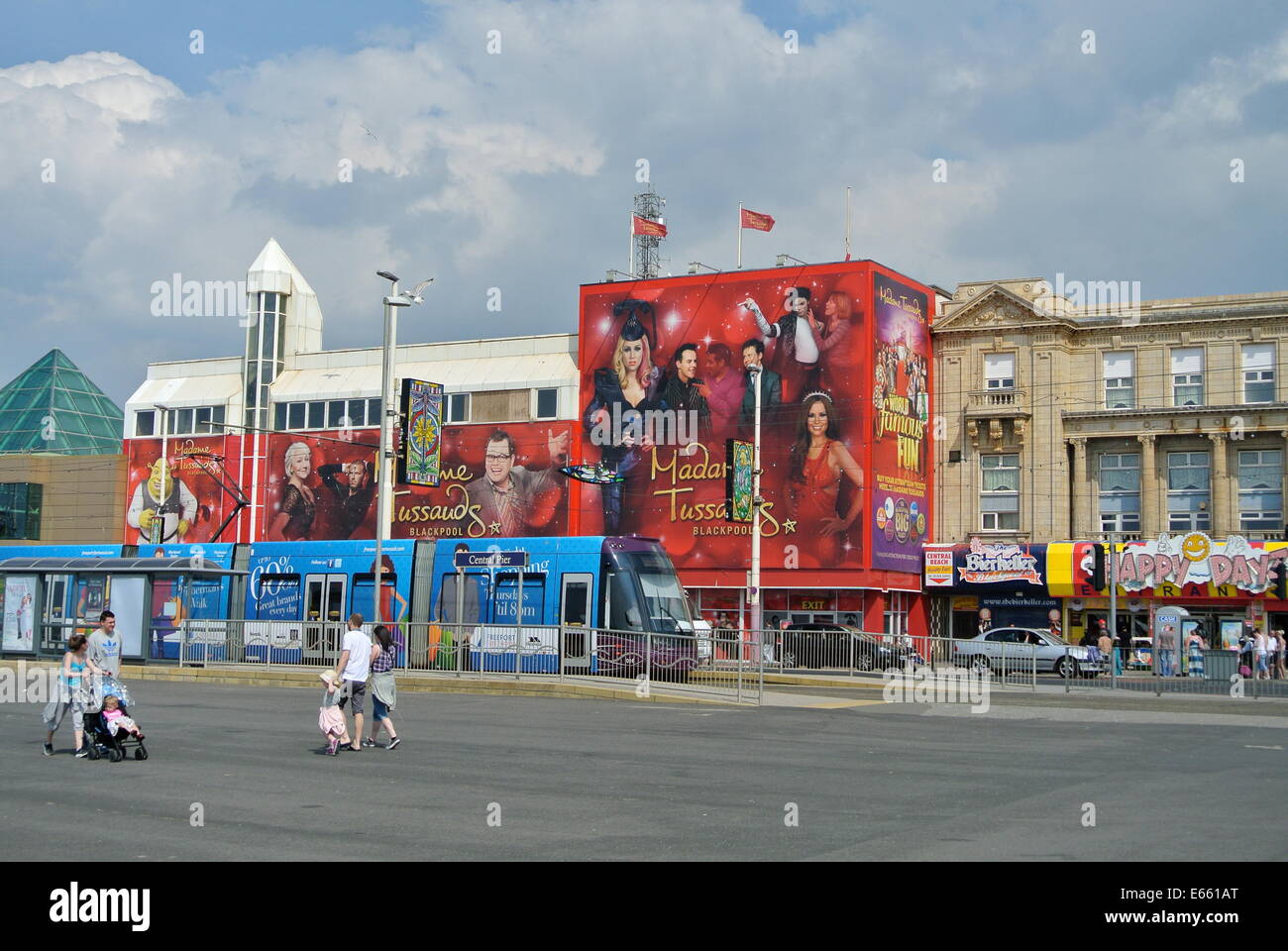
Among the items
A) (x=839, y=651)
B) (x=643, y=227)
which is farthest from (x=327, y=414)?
(x=839, y=651)

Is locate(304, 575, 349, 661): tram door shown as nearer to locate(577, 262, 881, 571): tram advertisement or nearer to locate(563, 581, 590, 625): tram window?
locate(563, 581, 590, 625): tram window

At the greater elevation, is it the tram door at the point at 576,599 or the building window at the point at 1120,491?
the building window at the point at 1120,491

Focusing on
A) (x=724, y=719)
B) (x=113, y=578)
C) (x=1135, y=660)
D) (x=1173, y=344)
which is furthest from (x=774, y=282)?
(x=724, y=719)

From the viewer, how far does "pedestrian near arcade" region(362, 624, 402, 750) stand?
18141 mm

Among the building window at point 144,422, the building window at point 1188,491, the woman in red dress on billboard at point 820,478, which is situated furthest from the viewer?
the building window at point 144,422

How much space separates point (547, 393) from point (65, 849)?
49.3m

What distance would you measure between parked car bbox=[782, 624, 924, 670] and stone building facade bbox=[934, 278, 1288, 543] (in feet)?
71.9

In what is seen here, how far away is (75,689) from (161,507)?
52.0 meters

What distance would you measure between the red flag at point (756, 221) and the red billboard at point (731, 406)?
8.54ft

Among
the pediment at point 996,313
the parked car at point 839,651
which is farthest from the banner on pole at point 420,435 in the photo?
the pediment at point 996,313

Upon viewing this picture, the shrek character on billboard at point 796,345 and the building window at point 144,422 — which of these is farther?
the building window at point 144,422

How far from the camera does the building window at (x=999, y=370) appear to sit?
5466 cm

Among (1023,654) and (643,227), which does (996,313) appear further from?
(1023,654)

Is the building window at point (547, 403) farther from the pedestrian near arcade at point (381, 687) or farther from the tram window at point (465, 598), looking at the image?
the pedestrian near arcade at point (381, 687)
